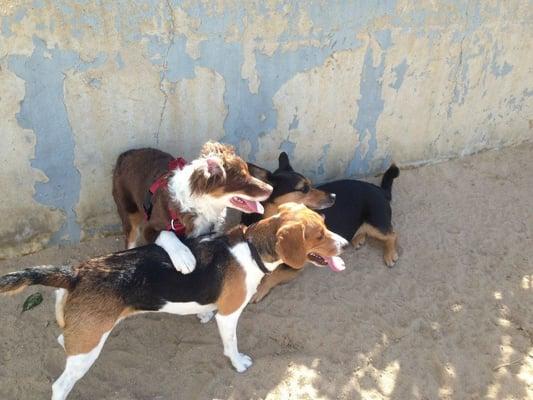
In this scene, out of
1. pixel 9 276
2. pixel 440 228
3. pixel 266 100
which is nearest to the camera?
pixel 9 276

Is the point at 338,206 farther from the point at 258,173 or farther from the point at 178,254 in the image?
the point at 178,254

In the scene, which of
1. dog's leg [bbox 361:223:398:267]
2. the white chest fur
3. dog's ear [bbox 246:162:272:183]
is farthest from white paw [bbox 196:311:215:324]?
dog's leg [bbox 361:223:398:267]

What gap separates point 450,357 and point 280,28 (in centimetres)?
332

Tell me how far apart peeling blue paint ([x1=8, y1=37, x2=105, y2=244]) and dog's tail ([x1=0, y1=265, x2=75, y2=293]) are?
1.45m

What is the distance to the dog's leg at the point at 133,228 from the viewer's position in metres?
4.48

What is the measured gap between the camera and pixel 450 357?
3.95 metres

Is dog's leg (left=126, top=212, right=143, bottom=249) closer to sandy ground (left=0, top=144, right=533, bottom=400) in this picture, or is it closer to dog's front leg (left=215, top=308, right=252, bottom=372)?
sandy ground (left=0, top=144, right=533, bottom=400)

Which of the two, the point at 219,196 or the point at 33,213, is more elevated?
the point at 219,196

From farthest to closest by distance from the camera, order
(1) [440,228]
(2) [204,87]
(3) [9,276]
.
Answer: (1) [440,228] < (2) [204,87] < (3) [9,276]

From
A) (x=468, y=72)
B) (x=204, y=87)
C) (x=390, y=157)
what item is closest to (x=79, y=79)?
(x=204, y=87)

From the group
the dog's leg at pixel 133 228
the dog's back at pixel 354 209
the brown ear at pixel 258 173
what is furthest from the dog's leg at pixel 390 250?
the dog's leg at pixel 133 228

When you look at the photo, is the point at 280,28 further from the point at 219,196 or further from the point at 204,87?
the point at 219,196

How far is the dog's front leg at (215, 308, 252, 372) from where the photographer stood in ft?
12.1

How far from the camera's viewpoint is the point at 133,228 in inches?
178
